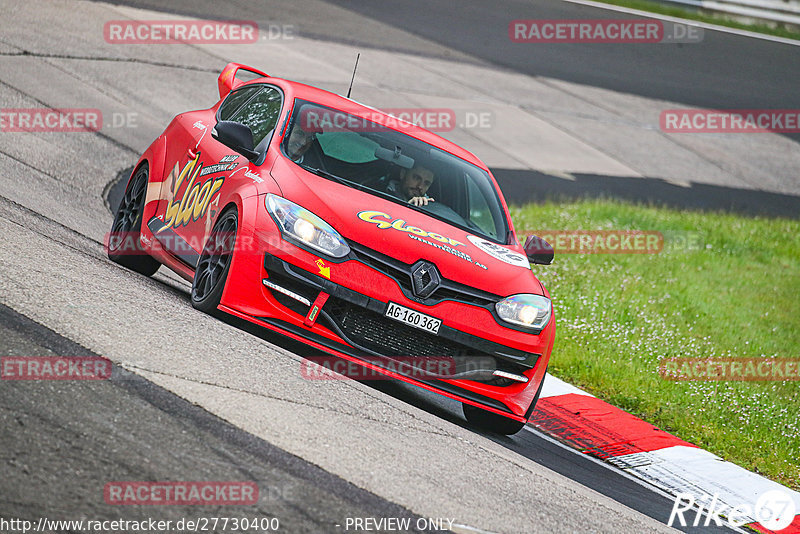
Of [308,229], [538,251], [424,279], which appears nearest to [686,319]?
[538,251]

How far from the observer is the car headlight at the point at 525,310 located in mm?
6285

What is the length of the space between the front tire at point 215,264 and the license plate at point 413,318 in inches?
40.1

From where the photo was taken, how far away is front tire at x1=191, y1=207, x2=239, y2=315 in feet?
20.5

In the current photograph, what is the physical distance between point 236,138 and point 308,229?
109 centimetres

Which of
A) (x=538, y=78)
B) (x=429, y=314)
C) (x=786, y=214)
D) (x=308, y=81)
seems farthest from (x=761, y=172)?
(x=429, y=314)

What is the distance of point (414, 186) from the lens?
283 inches

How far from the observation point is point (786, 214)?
1827 centimetres

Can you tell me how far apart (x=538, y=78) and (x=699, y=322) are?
12.9 m

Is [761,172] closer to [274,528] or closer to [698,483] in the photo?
[698,483]

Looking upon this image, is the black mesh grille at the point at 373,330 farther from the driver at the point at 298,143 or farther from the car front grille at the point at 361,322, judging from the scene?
the driver at the point at 298,143

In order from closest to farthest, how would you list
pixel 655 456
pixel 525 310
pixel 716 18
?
pixel 525 310
pixel 655 456
pixel 716 18

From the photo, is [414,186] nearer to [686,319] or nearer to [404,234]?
[404,234]

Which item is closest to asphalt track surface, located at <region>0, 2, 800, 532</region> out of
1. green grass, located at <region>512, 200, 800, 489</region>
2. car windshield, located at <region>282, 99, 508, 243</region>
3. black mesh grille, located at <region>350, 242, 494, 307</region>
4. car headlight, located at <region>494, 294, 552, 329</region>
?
black mesh grille, located at <region>350, 242, 494, 307</region>

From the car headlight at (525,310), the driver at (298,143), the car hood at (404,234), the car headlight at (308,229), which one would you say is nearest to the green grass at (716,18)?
the driver at (298,143)
